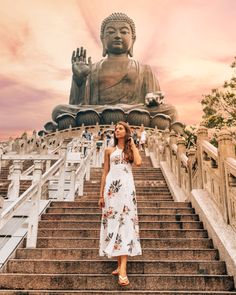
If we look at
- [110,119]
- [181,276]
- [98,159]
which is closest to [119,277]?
[181,276]

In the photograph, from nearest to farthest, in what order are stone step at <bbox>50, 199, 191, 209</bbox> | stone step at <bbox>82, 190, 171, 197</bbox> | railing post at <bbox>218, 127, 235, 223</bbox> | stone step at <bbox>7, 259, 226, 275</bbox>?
1. stone step at <bbox>7, 259, 226, 275</bbox>
2. railing post at <bbox>218, 127, 235, 223</bbox>
3. stone step at <bbox>50, 199, 191, 209</bbox>
4. stone step at <bbox>82, 190, 171, 197</bbox>

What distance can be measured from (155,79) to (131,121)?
18.3 feet

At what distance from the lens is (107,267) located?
3711mm

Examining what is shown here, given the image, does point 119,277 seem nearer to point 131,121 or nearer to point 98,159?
point 98,159

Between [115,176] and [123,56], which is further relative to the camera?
[123,56]

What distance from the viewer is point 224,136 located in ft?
15.3

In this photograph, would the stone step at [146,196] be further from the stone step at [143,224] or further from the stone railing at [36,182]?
the stone step at [143,224]

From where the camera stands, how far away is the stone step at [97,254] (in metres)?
4.00

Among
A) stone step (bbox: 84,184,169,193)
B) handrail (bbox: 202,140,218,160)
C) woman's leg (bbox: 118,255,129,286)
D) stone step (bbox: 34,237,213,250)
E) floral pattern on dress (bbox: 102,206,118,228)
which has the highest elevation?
handrail (bbox: 202,140,218,160)

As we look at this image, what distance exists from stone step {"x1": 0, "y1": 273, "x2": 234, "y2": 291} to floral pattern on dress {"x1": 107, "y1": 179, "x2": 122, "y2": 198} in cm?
88

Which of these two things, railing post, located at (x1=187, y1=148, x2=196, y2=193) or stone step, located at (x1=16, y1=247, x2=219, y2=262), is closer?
stone step, located at (x1=16, y1=247, x2=219, y2=262)

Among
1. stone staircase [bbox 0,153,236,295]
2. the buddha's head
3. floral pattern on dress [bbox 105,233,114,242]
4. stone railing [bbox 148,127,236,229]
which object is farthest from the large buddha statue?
floral pattern on dress [bbox 105,233,114,242]

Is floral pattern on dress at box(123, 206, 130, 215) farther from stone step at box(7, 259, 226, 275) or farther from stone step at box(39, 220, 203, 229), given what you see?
stone step at box(39, 220, 203, 229)

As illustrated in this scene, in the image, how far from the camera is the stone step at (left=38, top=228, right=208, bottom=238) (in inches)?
180
